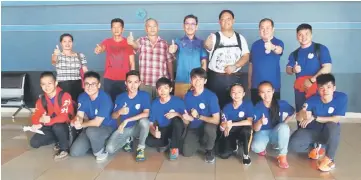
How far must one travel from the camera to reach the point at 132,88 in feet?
10.5

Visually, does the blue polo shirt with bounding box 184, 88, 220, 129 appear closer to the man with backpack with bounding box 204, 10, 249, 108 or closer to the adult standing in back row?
the man with backpack with bounding box 204, 10, 249, 108

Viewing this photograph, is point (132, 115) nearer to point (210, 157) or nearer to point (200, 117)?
point (200, 117)

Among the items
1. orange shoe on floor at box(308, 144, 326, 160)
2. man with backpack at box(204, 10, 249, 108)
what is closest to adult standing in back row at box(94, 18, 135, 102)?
man with backpack at box(204, 10, 249, 108)

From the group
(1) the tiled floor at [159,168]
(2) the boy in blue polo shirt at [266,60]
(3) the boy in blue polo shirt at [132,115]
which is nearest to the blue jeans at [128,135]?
(3) the boy in blue polo shirt at [132,115]

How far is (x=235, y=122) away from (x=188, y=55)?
826 mm

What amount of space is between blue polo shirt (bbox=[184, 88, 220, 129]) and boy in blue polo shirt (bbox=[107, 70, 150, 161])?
1.27 feet

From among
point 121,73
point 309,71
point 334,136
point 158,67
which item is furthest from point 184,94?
point 334,136

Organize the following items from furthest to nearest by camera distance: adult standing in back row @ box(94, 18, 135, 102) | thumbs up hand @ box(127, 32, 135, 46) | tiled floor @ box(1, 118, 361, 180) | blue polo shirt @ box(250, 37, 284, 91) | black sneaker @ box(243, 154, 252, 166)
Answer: adult standing in back row @ box(94, 18, 135, 102), thumbs up hand @ box(127, 32, 135, 46), blue polo shirt @ box(250, 37, 284, 91), black sneaker @ box(243, 154, 252, 166), tiled floor @ box(1, 118, 361, 180)

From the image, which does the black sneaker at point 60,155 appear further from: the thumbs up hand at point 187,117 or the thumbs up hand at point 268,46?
the thumbs up hand at point 268,46

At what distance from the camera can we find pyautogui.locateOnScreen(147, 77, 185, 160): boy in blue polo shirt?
10.3 feet

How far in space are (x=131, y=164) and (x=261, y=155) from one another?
1204 millimetres

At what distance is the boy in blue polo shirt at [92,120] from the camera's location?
10.3 ft

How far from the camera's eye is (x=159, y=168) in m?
2.92

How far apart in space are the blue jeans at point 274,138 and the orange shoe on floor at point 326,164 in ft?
0.96
